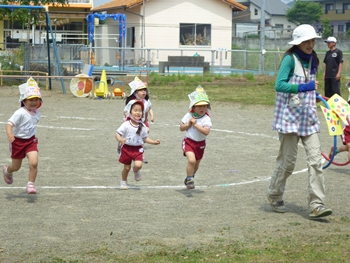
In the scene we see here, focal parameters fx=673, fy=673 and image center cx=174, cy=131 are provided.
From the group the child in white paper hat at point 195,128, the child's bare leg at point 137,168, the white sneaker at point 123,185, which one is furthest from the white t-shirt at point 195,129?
the white sneaker at point 123,185

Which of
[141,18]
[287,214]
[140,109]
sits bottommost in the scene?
[287,214]

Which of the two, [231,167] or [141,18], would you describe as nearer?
[231,167]

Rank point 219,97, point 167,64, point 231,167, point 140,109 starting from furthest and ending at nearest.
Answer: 1. point 167,64
2. point 219,97
3. point 231,167
4. point 140,109

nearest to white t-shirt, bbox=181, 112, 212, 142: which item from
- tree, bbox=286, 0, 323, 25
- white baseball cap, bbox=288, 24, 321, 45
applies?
white baseball cap, bbox=288, 24, 321, 45

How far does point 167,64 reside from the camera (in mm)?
31859

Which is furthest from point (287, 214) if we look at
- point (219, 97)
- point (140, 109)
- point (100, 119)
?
point (219, 97)

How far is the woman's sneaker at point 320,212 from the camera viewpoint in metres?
7.32

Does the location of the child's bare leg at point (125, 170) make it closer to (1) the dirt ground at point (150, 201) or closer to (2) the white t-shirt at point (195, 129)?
(1) the dirt ground at point (150, 201)

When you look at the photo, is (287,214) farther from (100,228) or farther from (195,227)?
(100,228)

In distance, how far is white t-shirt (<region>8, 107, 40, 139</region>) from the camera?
8547 mm

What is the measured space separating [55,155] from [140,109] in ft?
10.7

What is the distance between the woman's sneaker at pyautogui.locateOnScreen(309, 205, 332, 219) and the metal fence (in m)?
19.9

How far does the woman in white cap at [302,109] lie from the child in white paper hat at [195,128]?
4.46ft

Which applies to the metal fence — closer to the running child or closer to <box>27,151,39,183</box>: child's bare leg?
the running child
